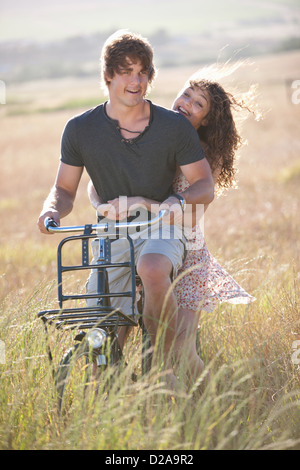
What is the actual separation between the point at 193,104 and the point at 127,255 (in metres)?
1.13

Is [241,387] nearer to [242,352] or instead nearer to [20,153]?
[242,352]

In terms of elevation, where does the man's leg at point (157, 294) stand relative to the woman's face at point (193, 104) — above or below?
below

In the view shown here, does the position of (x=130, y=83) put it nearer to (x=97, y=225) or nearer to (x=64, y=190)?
(x=64, y=190)

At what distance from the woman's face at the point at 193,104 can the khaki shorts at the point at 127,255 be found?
91 cm

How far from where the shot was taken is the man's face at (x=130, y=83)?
13.7 ft

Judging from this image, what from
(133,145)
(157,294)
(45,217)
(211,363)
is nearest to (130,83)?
(133,145)

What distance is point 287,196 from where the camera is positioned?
1256 cm

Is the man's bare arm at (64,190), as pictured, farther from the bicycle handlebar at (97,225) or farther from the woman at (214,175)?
the bicycle handlebar at (97,225)

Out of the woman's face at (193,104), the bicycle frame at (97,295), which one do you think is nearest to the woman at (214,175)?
the woman's face at (193,104)

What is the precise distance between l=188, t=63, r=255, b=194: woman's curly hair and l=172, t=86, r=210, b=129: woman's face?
0.04 meters

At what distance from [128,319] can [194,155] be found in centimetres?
115

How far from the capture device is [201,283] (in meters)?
4.56

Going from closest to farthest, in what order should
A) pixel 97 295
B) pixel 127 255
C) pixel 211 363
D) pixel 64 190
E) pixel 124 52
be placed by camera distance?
pixel 211 363 → pixel 97 295 → pixel 124 52 → pixel 127 255 → pixel 64 190

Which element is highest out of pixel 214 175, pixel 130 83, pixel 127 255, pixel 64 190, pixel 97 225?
pixel 130 83
